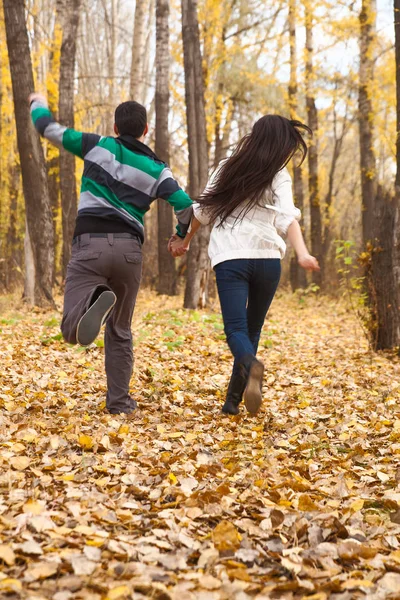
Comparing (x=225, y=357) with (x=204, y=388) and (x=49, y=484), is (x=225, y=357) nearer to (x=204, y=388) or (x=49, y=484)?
(x=204, y=388)

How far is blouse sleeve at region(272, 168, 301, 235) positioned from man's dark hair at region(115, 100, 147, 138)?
1.00 meters

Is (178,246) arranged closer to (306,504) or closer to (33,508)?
(306,504)

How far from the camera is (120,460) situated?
3.36m

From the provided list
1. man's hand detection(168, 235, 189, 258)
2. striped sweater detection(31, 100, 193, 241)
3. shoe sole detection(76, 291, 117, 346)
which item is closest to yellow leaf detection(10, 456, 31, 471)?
shoe sole detection(76, 291, 117, 346)

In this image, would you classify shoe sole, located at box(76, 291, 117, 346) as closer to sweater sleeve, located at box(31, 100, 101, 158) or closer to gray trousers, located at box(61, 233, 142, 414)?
gray trousers, located at box(61, 233, 142, 414)

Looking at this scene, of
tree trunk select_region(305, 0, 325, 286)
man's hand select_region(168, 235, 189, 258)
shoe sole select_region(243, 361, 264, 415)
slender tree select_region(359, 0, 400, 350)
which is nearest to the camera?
shoe sole select_region(243, 361, 264, 415)

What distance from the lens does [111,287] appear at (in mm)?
4148

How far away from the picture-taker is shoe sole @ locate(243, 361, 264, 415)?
361 cm

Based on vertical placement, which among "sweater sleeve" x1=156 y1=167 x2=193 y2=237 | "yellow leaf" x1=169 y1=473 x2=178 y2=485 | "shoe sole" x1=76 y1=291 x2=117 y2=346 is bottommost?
"yellow leaf" x1=169 y1=473 x2=178 y2=485

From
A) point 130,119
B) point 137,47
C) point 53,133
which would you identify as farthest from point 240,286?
point 137,47

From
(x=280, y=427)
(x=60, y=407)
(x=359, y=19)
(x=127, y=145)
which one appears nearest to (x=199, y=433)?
(x=280, y=427)

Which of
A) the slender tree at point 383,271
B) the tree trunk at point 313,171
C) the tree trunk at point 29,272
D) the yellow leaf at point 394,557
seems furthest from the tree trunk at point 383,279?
the tree trunk at point 313,171

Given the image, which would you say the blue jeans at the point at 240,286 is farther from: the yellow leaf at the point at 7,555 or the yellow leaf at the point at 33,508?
the yellow leaf at the point at 7,555

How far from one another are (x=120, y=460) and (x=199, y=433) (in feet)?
2.70
